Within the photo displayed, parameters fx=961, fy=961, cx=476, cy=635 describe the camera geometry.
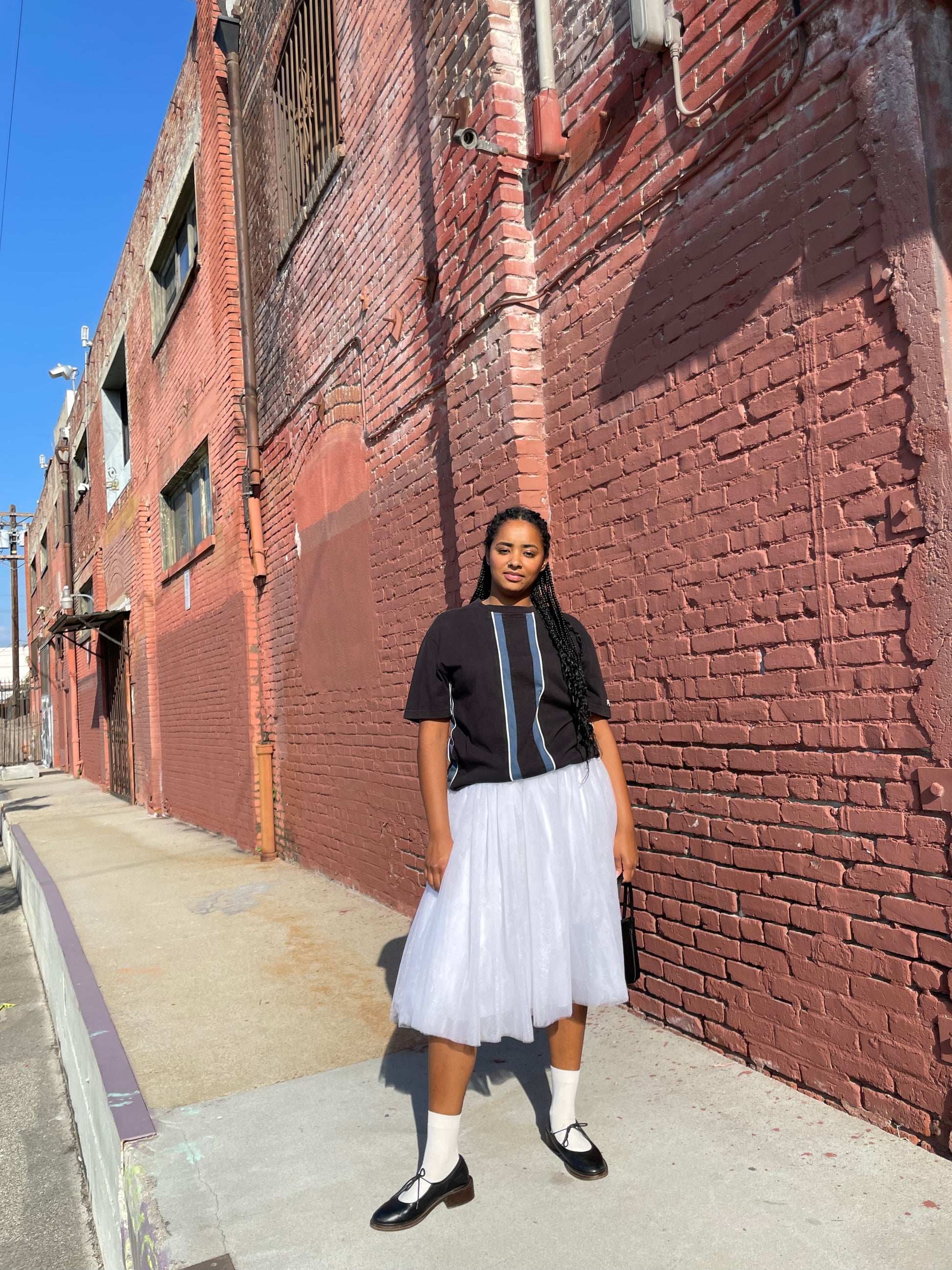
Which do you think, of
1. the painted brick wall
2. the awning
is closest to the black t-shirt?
the painted brick wall

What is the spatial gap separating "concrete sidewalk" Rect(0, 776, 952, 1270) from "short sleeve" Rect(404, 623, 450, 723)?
1.29 m

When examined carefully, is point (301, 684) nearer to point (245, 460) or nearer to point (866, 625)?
point (245, 460)

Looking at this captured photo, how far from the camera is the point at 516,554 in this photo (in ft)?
8.98

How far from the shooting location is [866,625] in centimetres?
270

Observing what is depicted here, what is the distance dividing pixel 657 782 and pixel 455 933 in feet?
4.67

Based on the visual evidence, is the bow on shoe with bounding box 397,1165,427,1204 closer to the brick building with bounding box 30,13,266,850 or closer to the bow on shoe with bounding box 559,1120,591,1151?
the bow on shoe with bounding box 559,1120,591,1151

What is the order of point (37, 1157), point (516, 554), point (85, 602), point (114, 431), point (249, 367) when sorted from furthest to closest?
point (85, 602)
point (114, 431)
point (249, 367)
point (37, 1157)
point (516, 554)

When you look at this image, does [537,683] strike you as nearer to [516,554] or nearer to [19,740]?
[516,554]

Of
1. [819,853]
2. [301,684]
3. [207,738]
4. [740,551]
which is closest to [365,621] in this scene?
[301,684]

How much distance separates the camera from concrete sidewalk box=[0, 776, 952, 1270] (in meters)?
2.29

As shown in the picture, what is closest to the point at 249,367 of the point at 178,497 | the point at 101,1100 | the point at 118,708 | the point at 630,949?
the point at 178,497

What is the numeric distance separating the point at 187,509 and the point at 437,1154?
1140 cm

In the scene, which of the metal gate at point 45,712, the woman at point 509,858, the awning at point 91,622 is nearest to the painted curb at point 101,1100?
the woman at point 509,858

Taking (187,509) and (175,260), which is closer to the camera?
(175,260)
